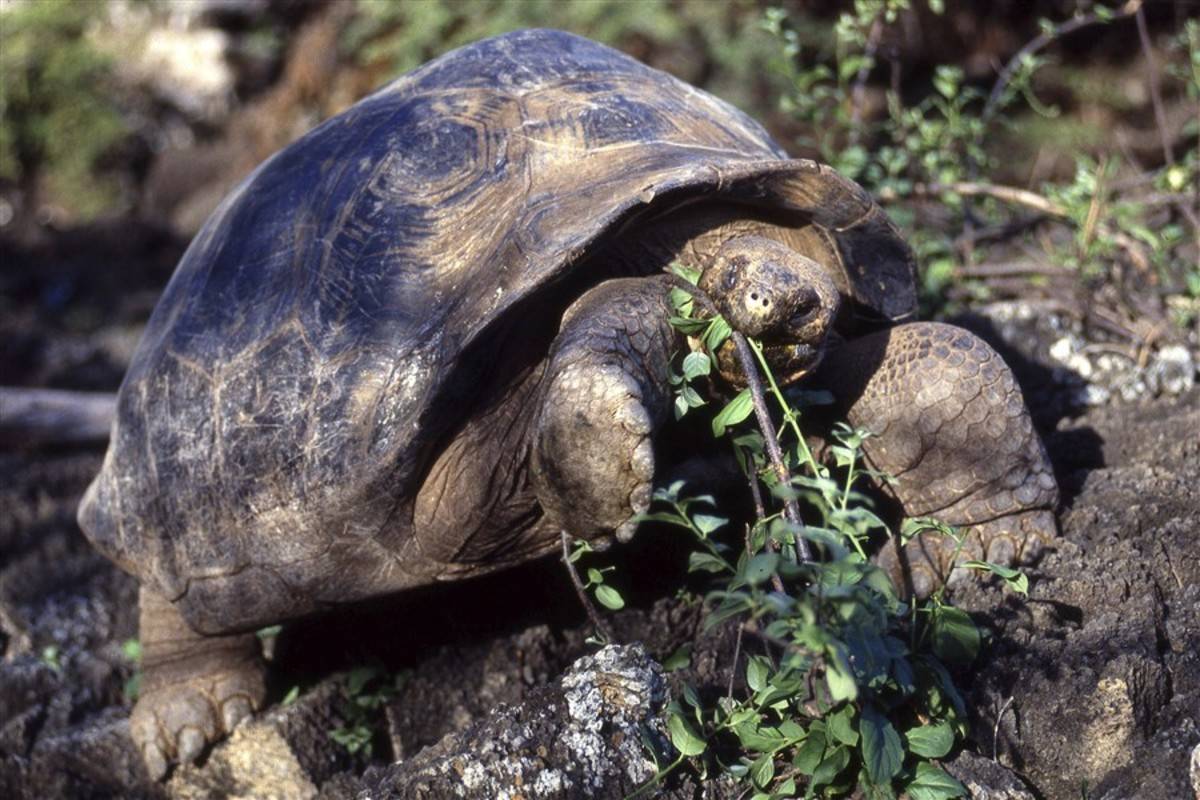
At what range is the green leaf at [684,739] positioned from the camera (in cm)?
236

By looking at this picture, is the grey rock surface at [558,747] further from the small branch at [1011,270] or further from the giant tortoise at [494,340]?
the small branch at [1011,270]

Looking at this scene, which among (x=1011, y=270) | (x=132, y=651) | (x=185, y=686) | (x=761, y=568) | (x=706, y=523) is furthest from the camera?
(x=1011, y=270)

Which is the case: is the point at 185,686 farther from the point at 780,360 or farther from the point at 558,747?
the point at 780,360

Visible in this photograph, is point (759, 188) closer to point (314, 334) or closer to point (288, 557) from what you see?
point (314, 334)

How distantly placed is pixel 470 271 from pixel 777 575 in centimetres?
95

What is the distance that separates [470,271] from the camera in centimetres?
281

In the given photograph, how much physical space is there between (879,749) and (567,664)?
1.11 metres

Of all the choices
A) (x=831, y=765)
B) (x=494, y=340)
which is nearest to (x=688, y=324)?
(x=494, y=340)

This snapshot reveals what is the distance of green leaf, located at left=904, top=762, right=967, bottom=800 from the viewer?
2.24m

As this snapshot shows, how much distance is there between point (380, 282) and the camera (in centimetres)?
291

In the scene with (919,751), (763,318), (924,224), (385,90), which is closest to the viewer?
(919,751)

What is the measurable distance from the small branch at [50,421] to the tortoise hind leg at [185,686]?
6.71ft

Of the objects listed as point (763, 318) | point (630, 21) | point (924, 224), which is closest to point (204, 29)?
point (630, 21)

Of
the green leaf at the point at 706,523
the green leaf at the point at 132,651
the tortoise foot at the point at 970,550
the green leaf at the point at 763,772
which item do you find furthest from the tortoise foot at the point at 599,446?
the green leaf at the point at 132,651
